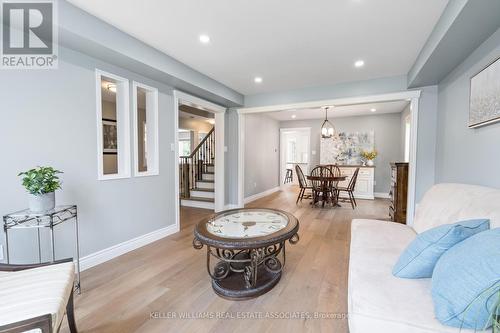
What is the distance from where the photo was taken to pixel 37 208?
1771 millimetres

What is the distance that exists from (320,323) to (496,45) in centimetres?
265

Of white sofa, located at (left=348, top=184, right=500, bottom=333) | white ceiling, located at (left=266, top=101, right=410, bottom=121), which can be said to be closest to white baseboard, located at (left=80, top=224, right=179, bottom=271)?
white sofa, located at (left=348, top=184, right=500, bottom=333)

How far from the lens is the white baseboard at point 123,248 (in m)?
2.42

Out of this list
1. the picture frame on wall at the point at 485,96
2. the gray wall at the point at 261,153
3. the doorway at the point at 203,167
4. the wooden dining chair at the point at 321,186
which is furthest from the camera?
the gray wall at the point at 261,153

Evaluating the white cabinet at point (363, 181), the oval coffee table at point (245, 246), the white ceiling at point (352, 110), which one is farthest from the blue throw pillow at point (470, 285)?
the white cabinet at point (363, 181)

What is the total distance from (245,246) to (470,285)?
4.12ft

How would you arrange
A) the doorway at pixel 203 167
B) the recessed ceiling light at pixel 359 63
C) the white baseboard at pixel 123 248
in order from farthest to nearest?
the doorway at pixel 203 167
the recessed ceiling light at pixel 359 63
the white baseboard at pixel 123 248

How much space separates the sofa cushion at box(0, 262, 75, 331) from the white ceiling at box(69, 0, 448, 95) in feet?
6.78

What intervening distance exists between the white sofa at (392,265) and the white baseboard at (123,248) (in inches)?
101

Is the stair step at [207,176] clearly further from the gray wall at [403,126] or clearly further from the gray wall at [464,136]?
the gray wall at [403,126]

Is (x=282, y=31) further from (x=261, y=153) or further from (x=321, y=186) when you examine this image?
(x=261, y=153)

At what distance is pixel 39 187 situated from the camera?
1.75 metres

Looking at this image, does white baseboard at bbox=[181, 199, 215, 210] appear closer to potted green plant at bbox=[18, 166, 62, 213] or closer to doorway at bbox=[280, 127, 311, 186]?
potted green plant at bbox=[18, 166, 62, 213]

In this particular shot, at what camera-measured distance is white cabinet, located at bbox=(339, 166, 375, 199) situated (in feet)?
20.7
